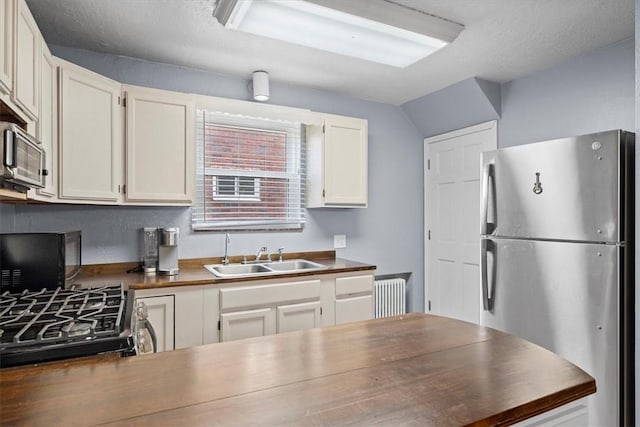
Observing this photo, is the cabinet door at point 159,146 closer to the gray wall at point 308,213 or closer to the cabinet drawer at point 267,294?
the gray wall at point 308,213

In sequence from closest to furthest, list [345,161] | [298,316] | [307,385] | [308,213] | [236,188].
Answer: [307,385] → [298,316] → [236,188] → [345,161] → [308,213]

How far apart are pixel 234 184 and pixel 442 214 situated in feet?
6.82

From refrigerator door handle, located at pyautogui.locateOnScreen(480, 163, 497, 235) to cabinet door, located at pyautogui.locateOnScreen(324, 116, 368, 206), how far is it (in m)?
1.01

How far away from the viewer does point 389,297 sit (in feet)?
12.0

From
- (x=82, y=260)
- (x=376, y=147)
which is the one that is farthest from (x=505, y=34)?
(x=82, y=260)

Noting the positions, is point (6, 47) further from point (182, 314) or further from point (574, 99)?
point (574, 99)

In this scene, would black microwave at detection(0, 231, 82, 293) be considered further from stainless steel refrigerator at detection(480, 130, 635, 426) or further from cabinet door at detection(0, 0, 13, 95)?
stainless steel refrigerator at detection(480, 130, 635, 426)

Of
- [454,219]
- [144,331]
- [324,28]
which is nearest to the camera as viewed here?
[144,331]

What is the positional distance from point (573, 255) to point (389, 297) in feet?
6.06

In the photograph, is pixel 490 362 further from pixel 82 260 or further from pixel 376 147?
pixel 376 147

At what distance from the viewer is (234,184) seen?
305cm

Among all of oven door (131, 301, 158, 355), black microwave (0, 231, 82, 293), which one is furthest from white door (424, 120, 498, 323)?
black microwave (0, 231, 82, 293)

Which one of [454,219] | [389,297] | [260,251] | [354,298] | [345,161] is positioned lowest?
[389,297]

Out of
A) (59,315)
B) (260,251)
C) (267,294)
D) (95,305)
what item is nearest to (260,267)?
(260,251)
